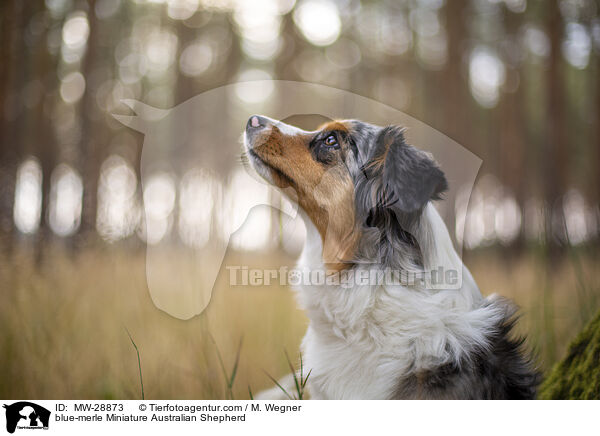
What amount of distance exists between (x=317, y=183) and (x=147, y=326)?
1.51 metres

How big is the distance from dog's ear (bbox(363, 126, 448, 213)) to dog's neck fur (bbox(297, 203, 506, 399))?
82 millimetres

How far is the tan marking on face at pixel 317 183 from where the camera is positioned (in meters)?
1.79

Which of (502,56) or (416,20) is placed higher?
(416,20)

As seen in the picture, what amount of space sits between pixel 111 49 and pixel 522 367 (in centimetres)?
307

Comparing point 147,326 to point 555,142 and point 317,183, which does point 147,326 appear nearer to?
point 317,183

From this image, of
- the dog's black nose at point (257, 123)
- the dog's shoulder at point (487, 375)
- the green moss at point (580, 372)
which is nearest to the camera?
the dog's shoulder at point (487, 375)

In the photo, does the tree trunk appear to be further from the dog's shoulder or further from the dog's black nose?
the dog's black nose

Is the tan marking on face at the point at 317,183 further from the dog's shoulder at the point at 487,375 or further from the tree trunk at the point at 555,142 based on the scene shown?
the tree trunk at the point at 555,142
